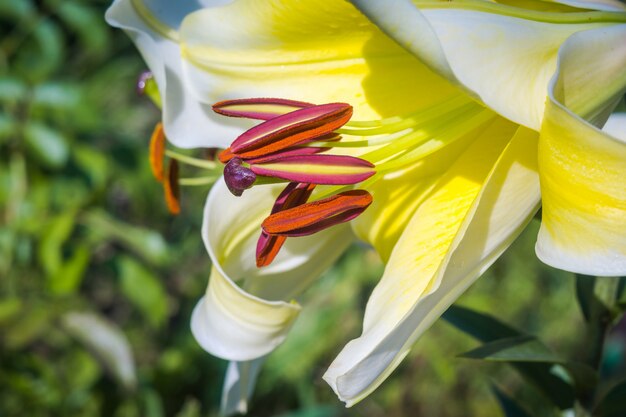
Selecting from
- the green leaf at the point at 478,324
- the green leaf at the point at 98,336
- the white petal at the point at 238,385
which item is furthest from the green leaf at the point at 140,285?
the green leaf at the point at 478,324

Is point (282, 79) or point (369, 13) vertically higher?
point (369, 13)

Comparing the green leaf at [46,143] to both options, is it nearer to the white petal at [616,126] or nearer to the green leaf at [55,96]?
the green leaf at [55,96]

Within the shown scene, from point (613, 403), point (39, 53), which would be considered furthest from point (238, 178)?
point (39, 53)

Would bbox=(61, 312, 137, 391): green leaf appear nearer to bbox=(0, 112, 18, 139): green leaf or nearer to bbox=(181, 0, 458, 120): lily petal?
bbox=(0, 112, 18, 139): green leaf

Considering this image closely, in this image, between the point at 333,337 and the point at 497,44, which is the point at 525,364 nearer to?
the point at 497,44

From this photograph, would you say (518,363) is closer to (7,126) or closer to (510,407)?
(510,407)

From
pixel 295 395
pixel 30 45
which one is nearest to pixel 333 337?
pixel 295 395
